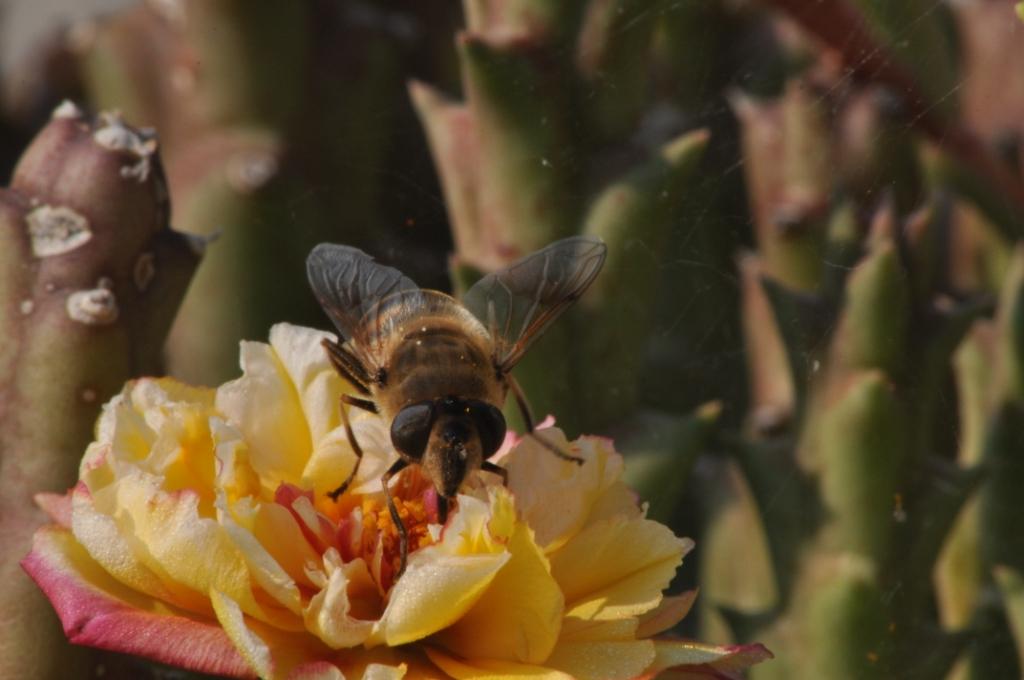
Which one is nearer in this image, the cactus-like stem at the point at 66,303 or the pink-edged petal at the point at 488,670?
the pink-edged petal at the point at 488,670

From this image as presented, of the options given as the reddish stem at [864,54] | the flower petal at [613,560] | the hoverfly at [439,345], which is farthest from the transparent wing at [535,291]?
the reddish stem at [864,54]

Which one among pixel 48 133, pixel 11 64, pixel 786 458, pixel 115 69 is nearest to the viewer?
pixel 48 133

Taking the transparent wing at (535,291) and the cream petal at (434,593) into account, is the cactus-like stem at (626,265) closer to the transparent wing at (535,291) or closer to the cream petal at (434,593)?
the transparent wing at (535,291)

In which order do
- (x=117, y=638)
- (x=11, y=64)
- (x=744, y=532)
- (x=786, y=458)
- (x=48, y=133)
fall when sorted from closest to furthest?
1. (x=117, y=638)
2. (x=48, y=133)
3. (x=786, y=458)
4. (x=744, y=532)
5. (x=11, y=64)

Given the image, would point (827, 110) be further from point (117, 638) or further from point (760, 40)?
point (117, 638)

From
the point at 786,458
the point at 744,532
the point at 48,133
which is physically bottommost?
the point at 744,532

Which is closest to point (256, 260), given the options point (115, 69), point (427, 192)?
point (427, 192)

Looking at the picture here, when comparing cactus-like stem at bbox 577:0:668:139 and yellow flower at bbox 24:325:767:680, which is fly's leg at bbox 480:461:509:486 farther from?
cactus-like stem at bbox 577:0:668:139

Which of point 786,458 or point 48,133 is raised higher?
point 48,133

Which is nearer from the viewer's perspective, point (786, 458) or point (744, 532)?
point (786, 458)
